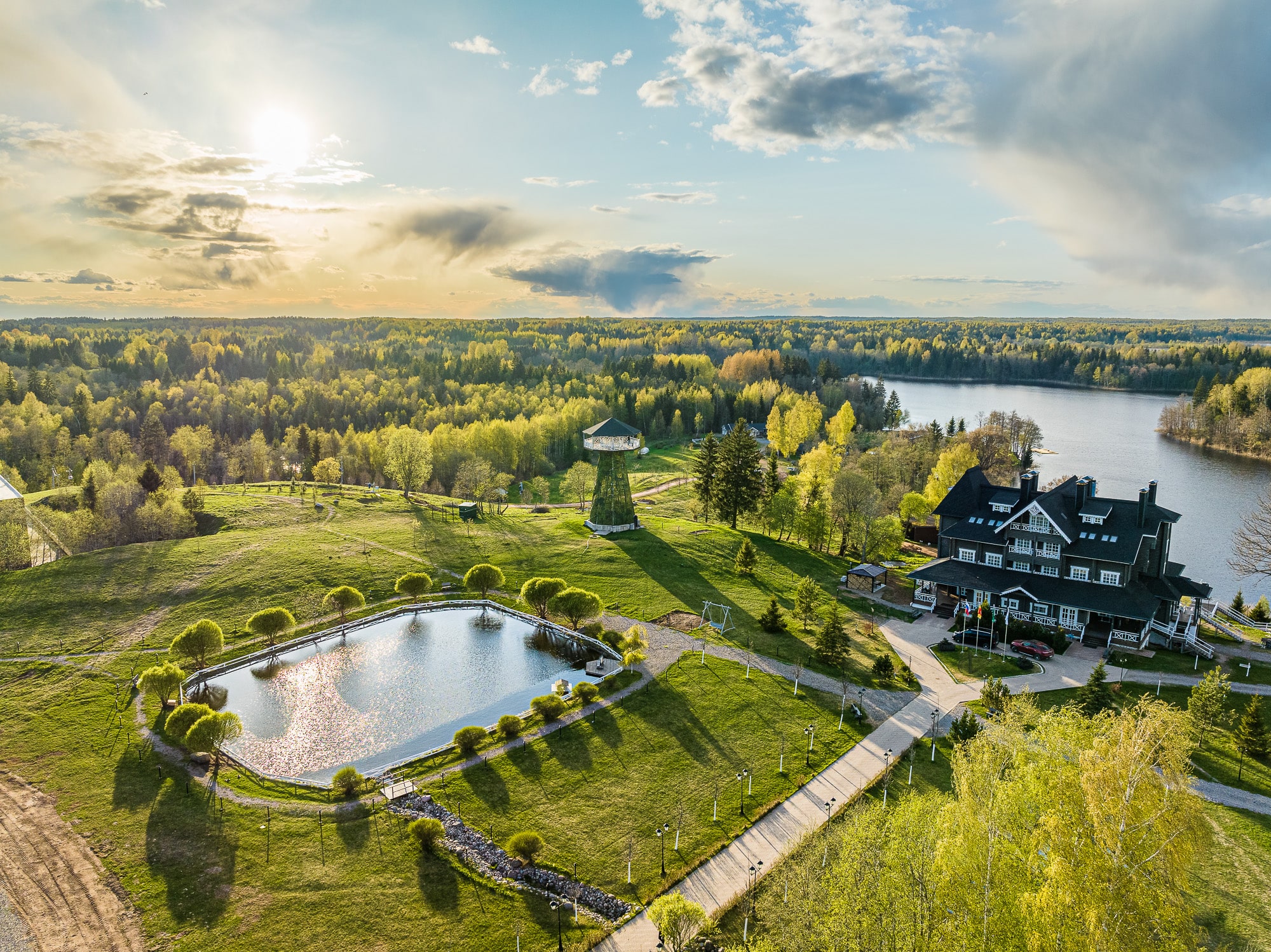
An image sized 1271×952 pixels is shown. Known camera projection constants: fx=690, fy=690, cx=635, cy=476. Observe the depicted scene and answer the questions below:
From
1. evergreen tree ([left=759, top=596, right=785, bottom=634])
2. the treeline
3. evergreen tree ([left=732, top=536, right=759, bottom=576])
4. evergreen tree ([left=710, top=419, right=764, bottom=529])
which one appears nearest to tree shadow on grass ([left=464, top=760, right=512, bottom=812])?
evergreen tree ([left=759, top=596, right=785, bottom=634])

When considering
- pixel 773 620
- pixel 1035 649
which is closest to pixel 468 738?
pixel 773 620

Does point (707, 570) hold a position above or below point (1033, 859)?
below

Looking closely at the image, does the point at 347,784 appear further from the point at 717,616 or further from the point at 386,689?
the point at 717,616

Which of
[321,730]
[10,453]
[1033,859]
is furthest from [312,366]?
[1033,859]

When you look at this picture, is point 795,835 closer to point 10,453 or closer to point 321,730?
point 321,730

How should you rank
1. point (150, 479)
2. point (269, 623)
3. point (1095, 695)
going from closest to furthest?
point (1095, 695) < point (269, 623) < point (150, 479)
